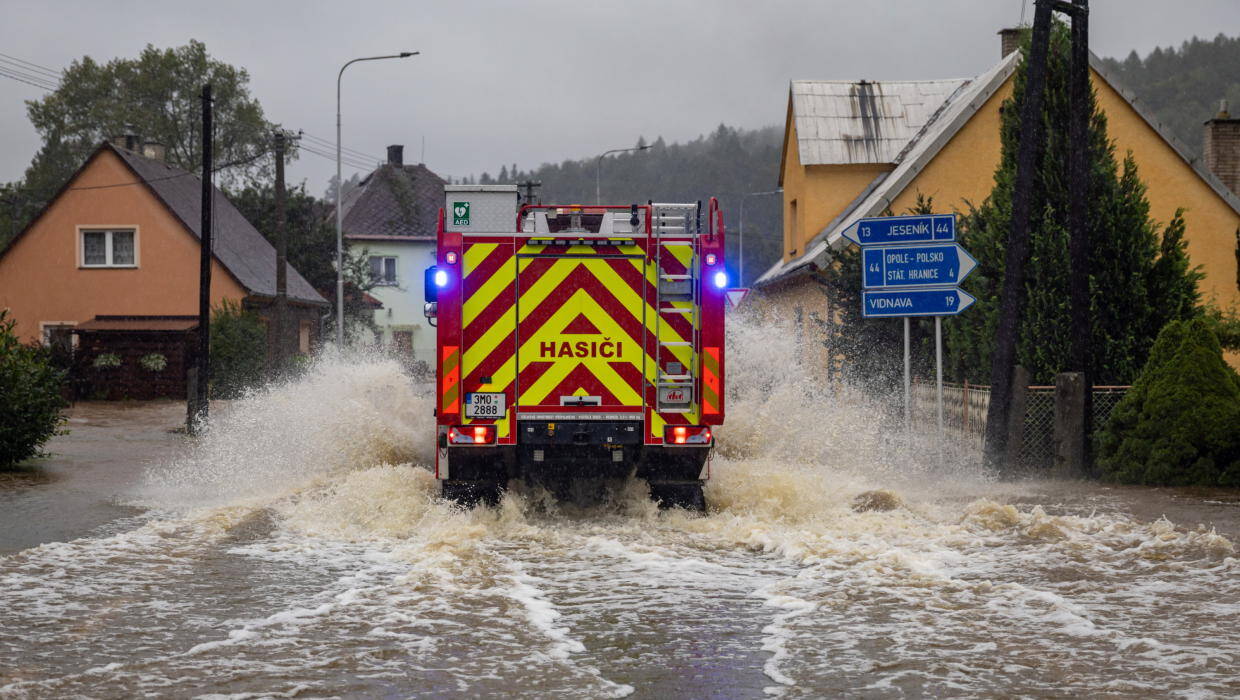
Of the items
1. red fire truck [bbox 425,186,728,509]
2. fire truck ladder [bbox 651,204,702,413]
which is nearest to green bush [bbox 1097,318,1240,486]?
red fire truck [bbox 425,186,728,509]

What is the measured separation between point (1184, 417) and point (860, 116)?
20.7 meters

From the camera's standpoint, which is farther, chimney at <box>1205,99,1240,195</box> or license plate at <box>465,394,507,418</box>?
chimney at <box>1205,99,1240,195</box>

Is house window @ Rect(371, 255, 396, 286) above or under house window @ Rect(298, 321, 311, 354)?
above

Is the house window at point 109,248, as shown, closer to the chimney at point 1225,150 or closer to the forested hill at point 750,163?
the chimney at point 1225,150

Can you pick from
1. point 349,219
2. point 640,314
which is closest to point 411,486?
point 640,314

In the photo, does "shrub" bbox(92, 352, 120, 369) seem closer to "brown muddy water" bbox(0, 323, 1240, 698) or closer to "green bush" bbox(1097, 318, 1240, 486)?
"brown muddy water" bbox(0, 323, 1240, 698)

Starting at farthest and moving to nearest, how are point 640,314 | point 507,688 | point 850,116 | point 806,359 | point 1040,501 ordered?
point 850,116 < point 806,359 < point 1040,501 < point 640,314 < point 507,688

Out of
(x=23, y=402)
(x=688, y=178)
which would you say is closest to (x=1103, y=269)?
(x=23, y=402)

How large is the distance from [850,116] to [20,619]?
29354 mm

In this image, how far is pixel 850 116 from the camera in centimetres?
3462

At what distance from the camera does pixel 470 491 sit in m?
12.0

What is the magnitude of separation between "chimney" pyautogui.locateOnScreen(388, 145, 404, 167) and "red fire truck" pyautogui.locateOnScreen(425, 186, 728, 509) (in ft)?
218

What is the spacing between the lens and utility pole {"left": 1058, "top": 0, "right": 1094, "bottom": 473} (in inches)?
630

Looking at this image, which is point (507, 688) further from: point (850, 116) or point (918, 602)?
point (850, 116)
